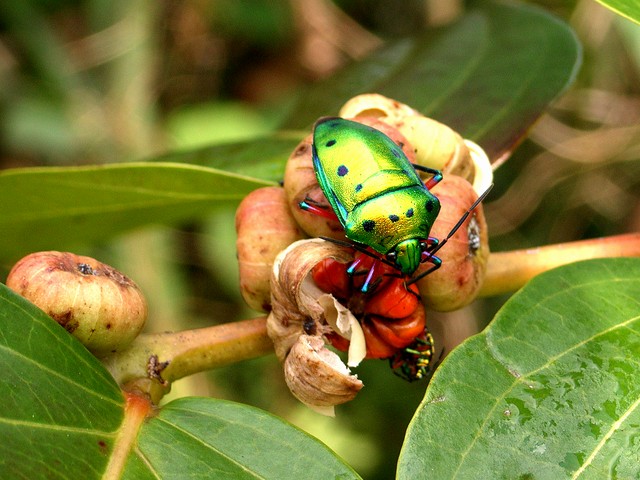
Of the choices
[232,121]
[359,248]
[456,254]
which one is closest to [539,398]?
[456,254]

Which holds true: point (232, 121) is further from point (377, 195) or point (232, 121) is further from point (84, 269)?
point (84, 269)

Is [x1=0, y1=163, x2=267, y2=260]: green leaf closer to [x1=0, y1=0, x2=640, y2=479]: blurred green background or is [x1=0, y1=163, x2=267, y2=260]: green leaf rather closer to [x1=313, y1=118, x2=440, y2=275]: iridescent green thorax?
[x1=313, y1=118, x2=440, y2=275]: iridescent green thorax

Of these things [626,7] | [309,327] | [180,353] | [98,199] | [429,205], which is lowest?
[98,199]

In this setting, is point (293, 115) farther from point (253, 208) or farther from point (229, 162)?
point (253, 208)

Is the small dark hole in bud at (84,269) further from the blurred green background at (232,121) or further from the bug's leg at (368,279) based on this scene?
the blurred green background at (232,121)

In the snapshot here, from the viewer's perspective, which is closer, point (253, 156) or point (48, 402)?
point (48, 402)
